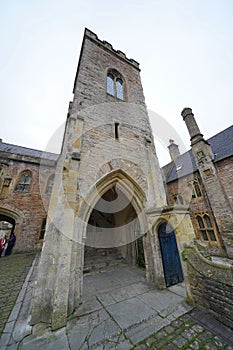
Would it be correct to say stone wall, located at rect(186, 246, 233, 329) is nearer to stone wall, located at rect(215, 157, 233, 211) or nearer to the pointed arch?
the pointed arch

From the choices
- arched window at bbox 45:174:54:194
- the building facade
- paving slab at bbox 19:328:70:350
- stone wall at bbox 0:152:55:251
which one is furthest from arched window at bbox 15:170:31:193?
paving slab at bbox 19:328:70:350

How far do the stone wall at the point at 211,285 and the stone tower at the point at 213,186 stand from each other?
6.25 m

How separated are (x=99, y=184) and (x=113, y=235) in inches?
217

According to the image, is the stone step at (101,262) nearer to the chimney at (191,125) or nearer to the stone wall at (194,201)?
the stone wall at (194,201)

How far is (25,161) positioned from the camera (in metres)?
11.2

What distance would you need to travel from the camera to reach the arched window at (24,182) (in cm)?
Answer: 1044

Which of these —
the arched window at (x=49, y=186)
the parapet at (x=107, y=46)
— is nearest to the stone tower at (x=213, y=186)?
the parapet at (x=107, y=46)

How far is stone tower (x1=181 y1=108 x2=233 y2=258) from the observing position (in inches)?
299

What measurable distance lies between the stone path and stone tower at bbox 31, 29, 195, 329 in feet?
1.01

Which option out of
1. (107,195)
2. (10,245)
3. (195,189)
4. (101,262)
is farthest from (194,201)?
(10,245)

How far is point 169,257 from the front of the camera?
14.6 feet

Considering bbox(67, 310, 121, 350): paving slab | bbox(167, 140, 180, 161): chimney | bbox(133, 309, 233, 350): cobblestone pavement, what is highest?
bbox(167, 140, 180, 161): chimney

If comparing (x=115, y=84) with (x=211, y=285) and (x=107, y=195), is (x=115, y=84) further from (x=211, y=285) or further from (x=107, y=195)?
(x=211, y=285)

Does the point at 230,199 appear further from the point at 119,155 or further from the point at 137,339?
the point at 137,339
